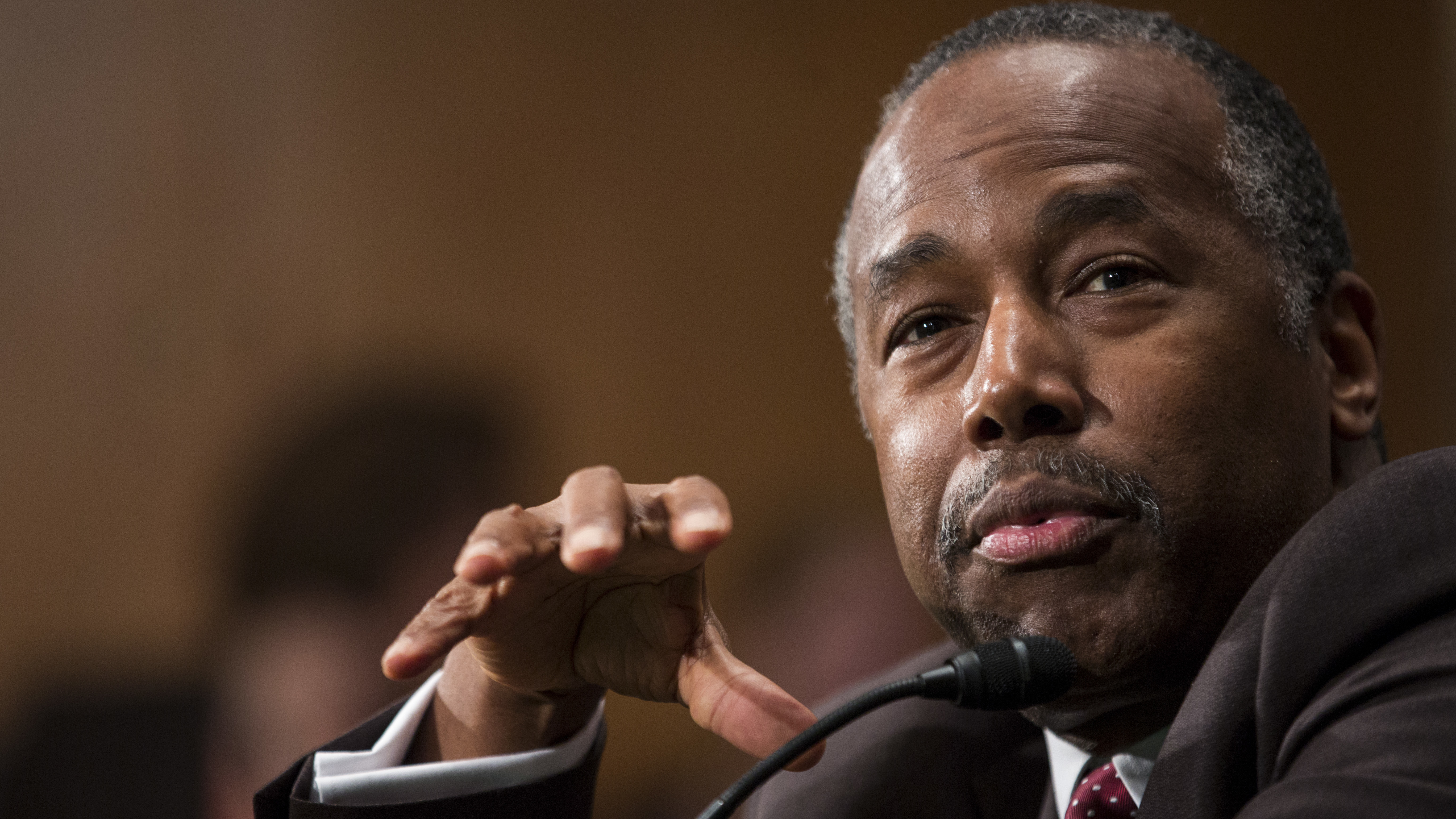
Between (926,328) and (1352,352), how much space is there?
0.60m

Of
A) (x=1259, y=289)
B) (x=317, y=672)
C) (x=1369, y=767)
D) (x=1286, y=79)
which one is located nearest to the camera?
(x=1369, y=767)

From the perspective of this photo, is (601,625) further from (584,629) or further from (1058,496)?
(1058,496)

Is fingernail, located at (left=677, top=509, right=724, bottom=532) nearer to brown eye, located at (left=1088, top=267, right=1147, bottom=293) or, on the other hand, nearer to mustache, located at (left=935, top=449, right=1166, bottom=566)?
mustache, located at (left=935, top=449, right=1166, bottom=566)

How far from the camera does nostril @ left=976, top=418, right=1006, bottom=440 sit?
1.35 meters

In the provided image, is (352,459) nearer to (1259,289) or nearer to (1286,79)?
(1259,289)

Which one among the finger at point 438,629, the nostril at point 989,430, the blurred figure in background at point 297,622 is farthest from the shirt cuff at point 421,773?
the blurred figure in background at point 297,622

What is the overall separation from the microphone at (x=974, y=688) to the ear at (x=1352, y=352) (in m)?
0.69

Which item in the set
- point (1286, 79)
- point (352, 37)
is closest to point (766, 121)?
point (352, 37)

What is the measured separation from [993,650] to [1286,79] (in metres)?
3.17

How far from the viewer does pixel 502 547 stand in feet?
3.44

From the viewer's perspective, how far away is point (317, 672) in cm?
331

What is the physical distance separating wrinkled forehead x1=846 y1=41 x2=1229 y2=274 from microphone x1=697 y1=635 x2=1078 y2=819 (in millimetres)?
600

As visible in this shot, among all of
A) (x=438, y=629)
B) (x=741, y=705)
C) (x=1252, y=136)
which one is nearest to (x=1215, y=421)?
(x=1252, y=136)

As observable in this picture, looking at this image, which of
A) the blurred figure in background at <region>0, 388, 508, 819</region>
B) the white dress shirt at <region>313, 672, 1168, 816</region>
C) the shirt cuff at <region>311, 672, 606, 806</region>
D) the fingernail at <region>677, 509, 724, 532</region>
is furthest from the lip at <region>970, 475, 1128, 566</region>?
the blurred figure in background at <region>0, 388, 508, 819</region>
